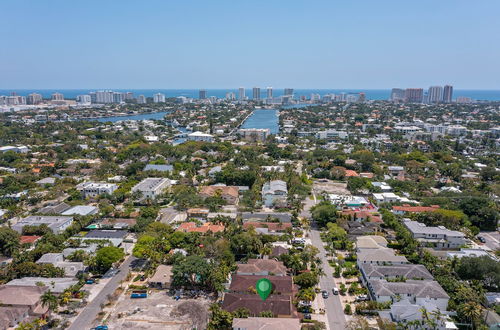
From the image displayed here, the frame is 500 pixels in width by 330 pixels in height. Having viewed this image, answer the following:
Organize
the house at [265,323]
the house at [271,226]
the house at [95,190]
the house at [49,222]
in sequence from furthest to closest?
1. the house at [95,190]
2. the house at [271,226]
3. the house at [49,222]
4. the house at [265,323]

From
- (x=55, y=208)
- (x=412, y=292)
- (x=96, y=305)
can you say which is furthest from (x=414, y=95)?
(x=96, y=305)

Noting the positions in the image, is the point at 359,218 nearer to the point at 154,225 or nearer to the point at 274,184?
the point at 274,184

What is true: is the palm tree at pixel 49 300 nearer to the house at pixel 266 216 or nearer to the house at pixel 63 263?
the house at pixel 63 263

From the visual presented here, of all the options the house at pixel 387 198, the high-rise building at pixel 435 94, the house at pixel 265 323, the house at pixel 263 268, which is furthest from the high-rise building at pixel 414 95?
the house at pixel 265 323

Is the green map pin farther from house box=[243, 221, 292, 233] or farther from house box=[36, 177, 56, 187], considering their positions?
house box=[36, 177, 56, 187]

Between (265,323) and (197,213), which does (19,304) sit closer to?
(265,323)

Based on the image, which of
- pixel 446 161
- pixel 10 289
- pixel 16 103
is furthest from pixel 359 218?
pixel 16 103

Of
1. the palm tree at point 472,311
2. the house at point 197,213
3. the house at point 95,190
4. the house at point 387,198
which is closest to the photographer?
the palm tree at point 472,311
